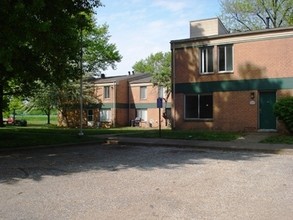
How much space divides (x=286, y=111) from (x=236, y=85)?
4.49 metres

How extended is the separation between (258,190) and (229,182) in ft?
3.14

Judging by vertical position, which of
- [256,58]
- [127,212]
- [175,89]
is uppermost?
[256,58]

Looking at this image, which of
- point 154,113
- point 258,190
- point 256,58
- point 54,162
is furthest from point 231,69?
point 154,113

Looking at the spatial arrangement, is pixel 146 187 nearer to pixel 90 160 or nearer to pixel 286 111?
pixel 90 160

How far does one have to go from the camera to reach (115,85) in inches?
1848

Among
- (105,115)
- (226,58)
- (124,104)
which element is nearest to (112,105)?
(105,115)

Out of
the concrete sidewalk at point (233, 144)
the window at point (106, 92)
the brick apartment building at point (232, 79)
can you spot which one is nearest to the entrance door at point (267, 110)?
the brick apartment building at point (232, 79)

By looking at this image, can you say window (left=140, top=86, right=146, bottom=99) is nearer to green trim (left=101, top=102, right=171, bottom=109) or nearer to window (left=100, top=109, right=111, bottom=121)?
green trim (left=101, top=102, right=171, bottom=109)

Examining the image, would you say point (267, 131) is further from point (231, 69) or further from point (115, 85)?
point (115, 85)

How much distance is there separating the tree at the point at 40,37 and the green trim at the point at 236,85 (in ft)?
28.0

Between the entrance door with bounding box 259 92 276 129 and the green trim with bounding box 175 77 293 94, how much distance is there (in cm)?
53

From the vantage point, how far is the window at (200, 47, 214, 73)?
2433 centimetres

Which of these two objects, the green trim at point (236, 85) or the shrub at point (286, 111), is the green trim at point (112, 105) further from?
the shrub at point (286, 111)

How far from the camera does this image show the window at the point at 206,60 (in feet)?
79.8
